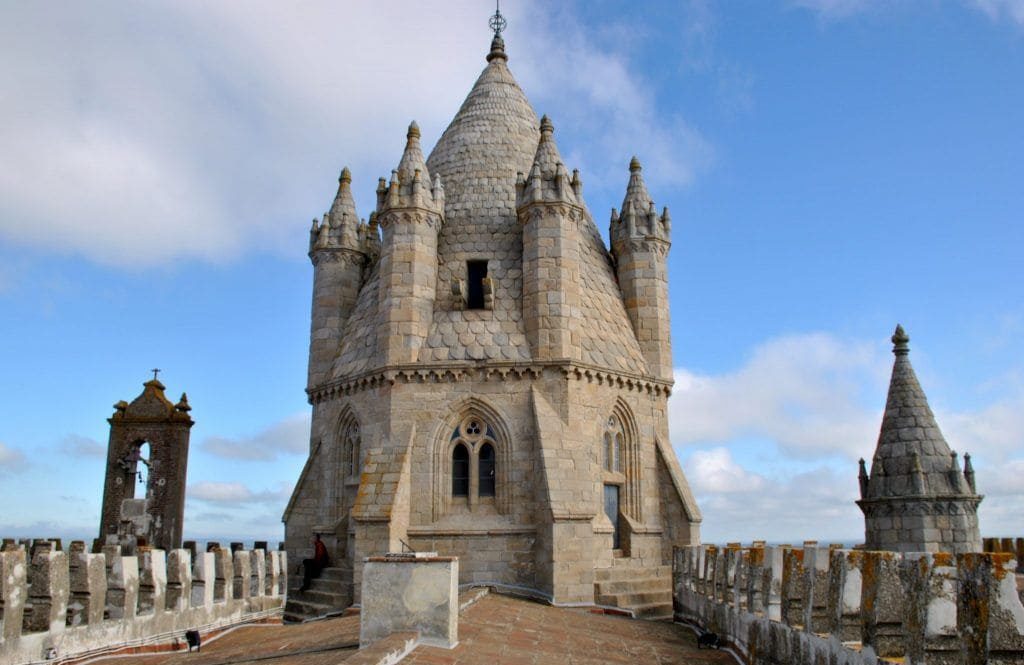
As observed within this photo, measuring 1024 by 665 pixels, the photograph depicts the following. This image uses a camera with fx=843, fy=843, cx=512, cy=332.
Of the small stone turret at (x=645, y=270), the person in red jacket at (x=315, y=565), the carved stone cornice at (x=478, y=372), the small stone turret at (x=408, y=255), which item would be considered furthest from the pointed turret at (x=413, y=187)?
the person in red jacket at (x=315, y=565)

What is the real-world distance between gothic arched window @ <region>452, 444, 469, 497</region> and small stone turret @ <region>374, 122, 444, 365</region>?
2.56 m

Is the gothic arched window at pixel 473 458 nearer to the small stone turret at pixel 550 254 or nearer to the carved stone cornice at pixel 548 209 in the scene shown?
the small stone turret at pixel 550 254

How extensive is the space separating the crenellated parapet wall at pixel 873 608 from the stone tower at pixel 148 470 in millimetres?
17607

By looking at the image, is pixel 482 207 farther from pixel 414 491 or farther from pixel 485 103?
pixel 414 491

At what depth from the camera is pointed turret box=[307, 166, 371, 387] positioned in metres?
24.4

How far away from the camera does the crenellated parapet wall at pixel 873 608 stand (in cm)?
604

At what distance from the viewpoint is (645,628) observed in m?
16.4

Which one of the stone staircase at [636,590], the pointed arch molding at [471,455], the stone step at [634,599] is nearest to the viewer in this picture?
the stone step at [634,599]

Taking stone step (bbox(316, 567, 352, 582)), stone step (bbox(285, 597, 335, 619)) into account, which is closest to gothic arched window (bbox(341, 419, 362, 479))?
stone step (bbox(316, 567, 352, 582))

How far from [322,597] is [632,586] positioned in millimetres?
7550

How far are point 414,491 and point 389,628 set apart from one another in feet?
36.2

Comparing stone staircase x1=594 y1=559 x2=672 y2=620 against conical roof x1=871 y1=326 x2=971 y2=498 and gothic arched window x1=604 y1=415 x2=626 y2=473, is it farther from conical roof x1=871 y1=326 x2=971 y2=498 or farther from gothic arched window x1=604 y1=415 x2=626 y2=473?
conical roof x1=871 y1=326 x2=971 y2=498

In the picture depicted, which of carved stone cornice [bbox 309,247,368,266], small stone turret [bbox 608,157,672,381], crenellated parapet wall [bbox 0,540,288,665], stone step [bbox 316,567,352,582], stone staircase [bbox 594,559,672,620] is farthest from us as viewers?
carved stone cornice [bbox 309,247,368,266]

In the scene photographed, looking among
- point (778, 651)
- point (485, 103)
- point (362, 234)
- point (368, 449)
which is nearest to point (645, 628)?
point (778, 651)
